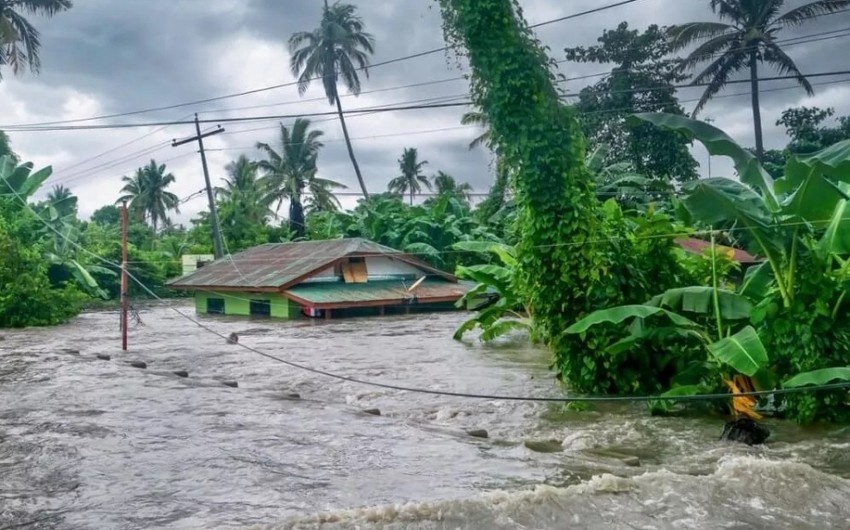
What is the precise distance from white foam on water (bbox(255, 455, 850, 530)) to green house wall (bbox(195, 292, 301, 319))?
23817 mm

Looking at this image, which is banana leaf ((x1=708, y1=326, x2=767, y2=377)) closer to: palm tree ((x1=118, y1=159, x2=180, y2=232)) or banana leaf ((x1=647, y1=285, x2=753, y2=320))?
banana leaf ((x1=647, y1=285, x2=753, y2=320))

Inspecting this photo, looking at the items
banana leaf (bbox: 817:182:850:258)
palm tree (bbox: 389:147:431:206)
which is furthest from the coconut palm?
banana leaf (bbox: 817:182:850:258)

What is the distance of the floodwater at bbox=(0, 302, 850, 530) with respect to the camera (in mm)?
6891

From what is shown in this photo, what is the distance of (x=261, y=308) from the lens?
32.9m

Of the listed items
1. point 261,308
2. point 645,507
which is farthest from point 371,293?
point 645,507

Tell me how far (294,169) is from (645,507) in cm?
4076

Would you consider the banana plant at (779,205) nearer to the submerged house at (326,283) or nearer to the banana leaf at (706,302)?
the banana leaf at (706,302)

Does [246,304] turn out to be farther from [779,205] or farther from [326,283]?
[779,205]

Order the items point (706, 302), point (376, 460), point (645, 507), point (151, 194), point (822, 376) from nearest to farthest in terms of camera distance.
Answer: point (645, 507)
point (376, 460)
point (822, 376)
point (706, 302)
point (151, 194)

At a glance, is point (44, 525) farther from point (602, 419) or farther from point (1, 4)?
point (1, 4)

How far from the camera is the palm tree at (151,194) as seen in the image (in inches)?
2330

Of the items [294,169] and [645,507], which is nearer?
[645,507]

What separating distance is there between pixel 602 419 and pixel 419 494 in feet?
14.7

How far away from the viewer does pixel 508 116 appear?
12.3m
